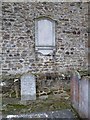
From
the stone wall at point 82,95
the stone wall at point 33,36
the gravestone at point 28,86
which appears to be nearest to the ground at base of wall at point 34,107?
the gravestone at point 28,86

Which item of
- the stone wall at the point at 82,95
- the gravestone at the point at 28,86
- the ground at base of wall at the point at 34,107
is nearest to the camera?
the stone wall at the point at 82,95

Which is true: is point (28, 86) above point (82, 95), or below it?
below

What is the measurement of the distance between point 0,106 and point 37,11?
4373mm

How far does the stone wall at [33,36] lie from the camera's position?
1008 centimetres

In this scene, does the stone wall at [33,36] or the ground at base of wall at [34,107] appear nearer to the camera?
the ground at base of wall at [34,107]

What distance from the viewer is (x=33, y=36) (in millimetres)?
10133

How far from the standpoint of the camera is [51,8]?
10227mm

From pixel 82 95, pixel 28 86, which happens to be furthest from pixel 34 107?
pixel 82 95

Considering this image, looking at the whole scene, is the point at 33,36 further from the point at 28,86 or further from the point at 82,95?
the point at 82,95

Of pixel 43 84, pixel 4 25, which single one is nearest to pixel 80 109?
pixel 43 84

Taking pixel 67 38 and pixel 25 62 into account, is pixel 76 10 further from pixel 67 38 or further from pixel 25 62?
pixel 25 62

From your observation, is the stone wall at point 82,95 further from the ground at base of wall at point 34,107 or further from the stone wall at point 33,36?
the stone wall at point 33,36

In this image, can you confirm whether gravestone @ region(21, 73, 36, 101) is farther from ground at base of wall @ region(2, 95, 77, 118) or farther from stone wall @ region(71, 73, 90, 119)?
stone wall @ region(71, 73, 90, 119)

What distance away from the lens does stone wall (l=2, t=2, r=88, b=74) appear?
10078 mm
